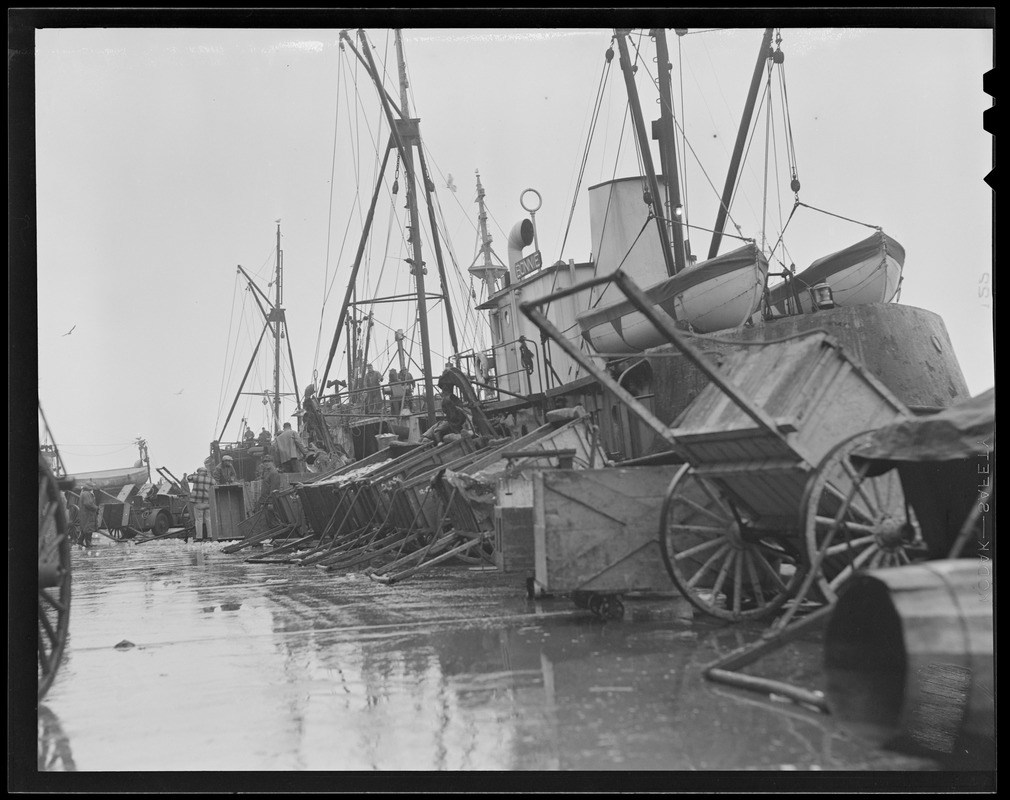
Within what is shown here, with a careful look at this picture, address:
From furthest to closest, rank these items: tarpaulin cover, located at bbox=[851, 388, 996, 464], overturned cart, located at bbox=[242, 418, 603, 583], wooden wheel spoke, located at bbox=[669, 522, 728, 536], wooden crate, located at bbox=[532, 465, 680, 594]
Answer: overturned cart, located at bbox=[242, 418, 603, 583] → wooden crate, located at bbox=[532, 465, 680, 594] → wooden wheel spoke, located at bbox=[669, 522, 728, 536] → tarpaulin cover, located at bbox=[851, 388, 996, 464]

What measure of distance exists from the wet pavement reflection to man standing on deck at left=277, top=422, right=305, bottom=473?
63.4 ft

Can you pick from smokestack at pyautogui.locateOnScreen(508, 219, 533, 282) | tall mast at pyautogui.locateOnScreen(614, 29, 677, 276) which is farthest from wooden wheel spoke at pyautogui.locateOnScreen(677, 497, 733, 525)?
smokestack at pyautogui.locateOnScreen(508, 219, 533, 282)

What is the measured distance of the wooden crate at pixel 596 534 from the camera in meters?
8.71

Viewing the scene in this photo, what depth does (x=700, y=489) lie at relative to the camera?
880 cm

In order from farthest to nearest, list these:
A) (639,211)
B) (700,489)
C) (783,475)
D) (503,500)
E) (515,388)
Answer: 1. (515,388)
2. (639,211)
3. (503,500)
4. (700,489)
5. (783,475)

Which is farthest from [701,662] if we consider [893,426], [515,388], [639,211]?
[515,388]

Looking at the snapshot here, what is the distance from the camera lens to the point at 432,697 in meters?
6.11

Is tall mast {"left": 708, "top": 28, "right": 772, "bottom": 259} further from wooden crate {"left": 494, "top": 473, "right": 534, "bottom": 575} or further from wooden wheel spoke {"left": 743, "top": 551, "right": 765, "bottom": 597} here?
wooden wheel spoke {"left": 743, "top": 551, "right": 765, "bottom": 597}

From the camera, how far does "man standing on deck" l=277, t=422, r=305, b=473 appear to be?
29.8m

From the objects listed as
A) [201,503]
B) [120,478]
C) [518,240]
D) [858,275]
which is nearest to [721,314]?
[858,275]

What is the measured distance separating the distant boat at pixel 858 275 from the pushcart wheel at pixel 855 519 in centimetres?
743

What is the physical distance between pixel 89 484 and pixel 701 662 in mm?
27758

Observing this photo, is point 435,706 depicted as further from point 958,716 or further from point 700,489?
point 700,489

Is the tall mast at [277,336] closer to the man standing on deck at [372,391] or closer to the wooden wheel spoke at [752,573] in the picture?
the man standing on deck at [372,391]
